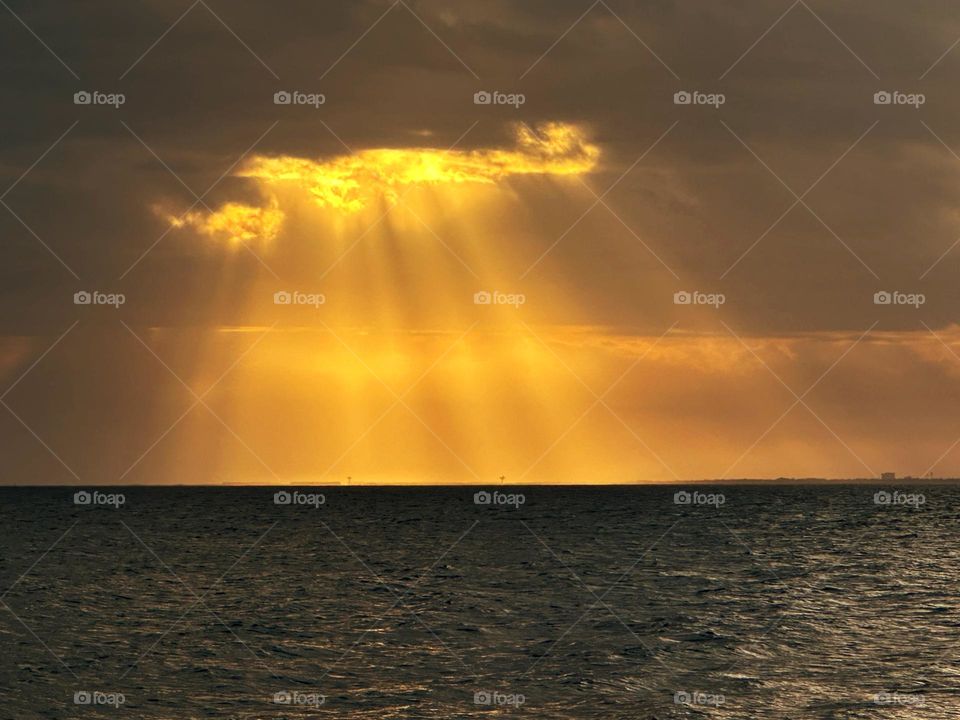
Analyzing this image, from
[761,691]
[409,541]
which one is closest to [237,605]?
[761,691]

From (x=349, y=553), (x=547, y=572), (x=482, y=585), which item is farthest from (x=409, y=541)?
(x=482, y=585)

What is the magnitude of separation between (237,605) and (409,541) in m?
45.6

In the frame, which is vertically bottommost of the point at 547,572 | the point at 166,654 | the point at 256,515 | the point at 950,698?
the point at 950,698

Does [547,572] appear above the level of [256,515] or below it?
below

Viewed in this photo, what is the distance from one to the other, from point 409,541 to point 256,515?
56.5 metres

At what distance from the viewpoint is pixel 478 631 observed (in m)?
40.2

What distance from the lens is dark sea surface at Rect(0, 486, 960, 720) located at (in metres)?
29.6

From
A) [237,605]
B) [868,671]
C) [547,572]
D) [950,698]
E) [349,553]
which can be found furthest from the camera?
[349,553]

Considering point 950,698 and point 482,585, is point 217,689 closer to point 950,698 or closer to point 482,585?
point 950,698

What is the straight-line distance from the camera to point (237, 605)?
157 feet

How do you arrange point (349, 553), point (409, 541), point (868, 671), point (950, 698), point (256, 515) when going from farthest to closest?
point (256, 515)
point (409, 541)
point (349, 553)
point (868, 671)
point (950, 698)

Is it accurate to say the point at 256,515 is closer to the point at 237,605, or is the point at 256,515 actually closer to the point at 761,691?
the point at 237,605

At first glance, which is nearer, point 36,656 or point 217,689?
point 217,689

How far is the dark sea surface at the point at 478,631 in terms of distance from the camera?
29550 mm
